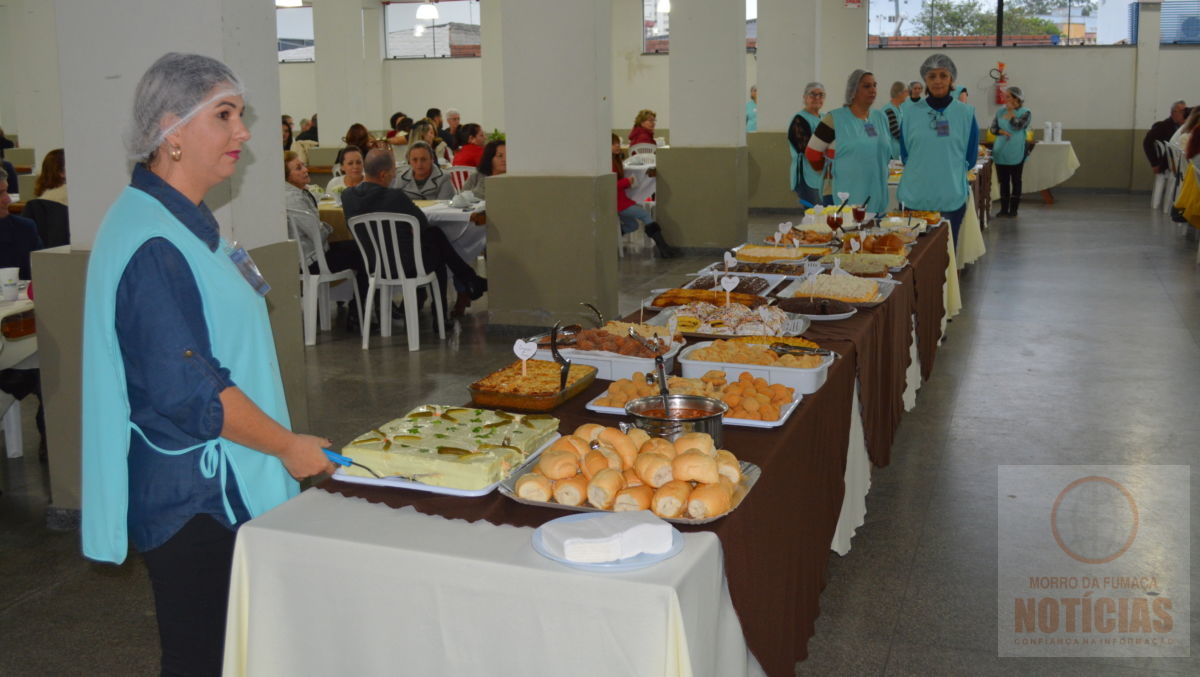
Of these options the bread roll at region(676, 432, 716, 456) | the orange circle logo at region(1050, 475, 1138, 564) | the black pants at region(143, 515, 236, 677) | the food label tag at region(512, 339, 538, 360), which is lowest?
the orange circle logo at region(1050, 475, 1138, 564)

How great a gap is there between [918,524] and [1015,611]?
68 centimetres

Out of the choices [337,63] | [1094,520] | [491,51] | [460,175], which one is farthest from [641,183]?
[1094,520]

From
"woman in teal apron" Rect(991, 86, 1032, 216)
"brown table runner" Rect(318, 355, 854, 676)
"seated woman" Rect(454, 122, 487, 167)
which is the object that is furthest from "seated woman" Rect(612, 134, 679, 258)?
"brown table runner" Rect(318, 355, 854, 676)

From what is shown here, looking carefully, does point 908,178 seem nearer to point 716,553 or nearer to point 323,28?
point 716,553

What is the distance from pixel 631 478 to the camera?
1933 millimetres

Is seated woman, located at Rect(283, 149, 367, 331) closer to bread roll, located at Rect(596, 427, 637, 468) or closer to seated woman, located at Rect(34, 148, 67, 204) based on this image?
seated woman, located at Rect(34, 148, 67, 204)

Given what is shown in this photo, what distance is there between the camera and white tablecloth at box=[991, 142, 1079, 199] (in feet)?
45.8

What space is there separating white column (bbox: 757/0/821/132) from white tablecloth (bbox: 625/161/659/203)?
235 cm

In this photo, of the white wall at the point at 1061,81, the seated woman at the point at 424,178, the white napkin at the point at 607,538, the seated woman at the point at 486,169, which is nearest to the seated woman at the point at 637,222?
the seated woman at the point at 486,169

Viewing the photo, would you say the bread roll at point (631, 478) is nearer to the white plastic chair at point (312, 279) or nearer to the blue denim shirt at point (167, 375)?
the blue denim shirt at point (167, 375)

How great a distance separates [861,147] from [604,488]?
5128mm

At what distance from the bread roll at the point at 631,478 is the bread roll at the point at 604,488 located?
0.03 metres

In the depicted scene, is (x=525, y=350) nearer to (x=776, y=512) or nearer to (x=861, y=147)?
(x=776, y=512)

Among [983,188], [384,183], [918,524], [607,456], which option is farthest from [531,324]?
[983,188]
